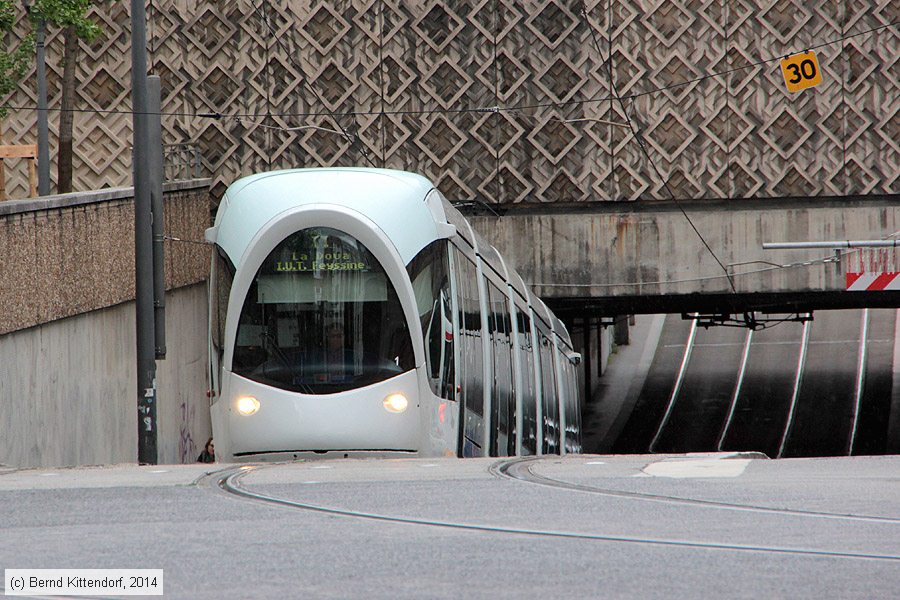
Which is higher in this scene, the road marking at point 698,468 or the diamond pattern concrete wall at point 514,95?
the diamond pattern concrete wall at point 514,95

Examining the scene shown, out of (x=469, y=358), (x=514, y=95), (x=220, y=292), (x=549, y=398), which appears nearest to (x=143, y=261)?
(x=220, y=292)

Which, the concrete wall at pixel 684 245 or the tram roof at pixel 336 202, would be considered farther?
the concrete wall at pixel 684 245

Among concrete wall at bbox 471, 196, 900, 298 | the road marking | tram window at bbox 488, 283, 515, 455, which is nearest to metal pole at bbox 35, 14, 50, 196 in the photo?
concrete wall at bbox 471, 196, 900, 298

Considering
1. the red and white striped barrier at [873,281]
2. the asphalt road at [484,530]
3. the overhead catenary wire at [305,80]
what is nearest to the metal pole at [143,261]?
the asphalt road at [484,530]

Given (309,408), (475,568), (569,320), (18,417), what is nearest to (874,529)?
(475,568)

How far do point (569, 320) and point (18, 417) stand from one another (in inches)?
778

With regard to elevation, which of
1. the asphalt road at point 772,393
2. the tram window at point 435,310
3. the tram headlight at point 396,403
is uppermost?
the tram window at point 435,310

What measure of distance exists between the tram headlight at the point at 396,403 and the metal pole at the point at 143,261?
13.6 feet

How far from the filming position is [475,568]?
617 centimetres

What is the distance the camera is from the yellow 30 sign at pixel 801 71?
2202 cm

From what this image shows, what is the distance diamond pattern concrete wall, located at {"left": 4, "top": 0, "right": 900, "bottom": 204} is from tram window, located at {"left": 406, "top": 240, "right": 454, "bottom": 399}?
11674 millimetres

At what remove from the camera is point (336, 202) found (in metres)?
12.8

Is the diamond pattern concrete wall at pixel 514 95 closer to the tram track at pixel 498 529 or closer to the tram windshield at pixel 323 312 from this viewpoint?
the tram windshield at pixel 323 312

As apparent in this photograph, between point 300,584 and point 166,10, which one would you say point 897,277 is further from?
point 300,584
